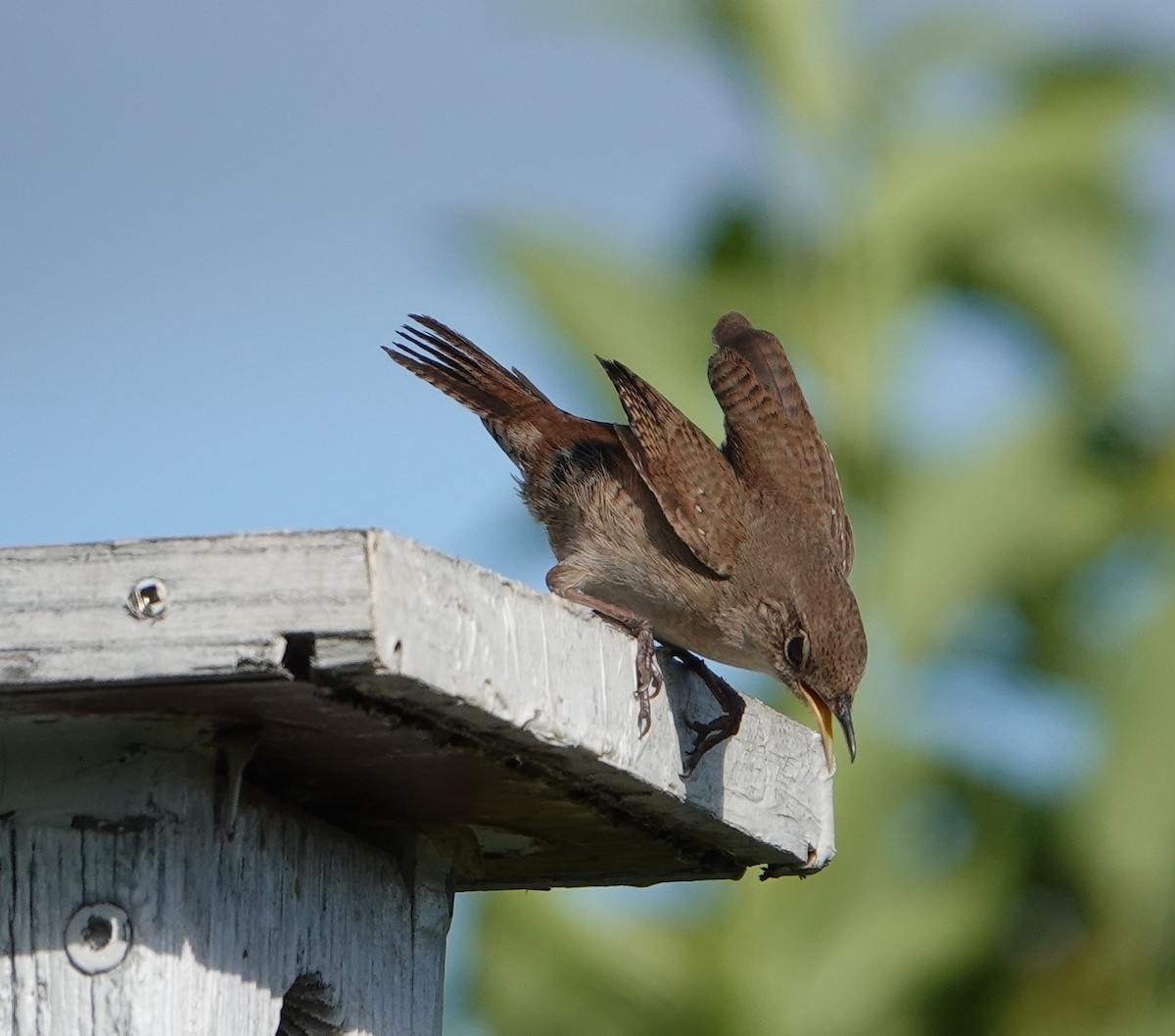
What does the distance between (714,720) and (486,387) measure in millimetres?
1319

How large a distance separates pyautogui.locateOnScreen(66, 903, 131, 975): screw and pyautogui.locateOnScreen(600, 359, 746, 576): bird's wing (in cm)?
140

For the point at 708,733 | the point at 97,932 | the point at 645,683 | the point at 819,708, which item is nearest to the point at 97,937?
the point at 97,932

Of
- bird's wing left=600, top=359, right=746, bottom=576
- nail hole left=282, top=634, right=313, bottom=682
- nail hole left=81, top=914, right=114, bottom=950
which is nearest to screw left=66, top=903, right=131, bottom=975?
nail hole left=81, top=914, right=114, bottom=950

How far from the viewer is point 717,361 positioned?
3.45 m

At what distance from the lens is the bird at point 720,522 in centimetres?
339

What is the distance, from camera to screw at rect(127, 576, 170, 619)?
1958 mm

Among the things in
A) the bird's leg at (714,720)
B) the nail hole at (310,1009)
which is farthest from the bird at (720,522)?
the nail hole at (310,1009)

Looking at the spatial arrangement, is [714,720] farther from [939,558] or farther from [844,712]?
[939,558]

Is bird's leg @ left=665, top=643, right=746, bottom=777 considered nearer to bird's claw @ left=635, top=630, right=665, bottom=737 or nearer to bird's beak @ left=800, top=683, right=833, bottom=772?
bird's claw @ left=635, top=630, right=665, bottom=737

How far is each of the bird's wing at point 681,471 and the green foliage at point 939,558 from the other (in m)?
0.72

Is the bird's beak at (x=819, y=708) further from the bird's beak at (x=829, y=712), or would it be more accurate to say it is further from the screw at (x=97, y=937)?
the screw at (x=97, y=937)

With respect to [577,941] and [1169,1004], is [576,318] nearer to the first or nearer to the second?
→ [577,941]

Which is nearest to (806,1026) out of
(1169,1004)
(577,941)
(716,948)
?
(716,948)

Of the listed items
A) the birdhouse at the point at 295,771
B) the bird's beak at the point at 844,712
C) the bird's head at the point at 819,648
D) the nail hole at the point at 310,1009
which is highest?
the bird's head at the point at 819,648
